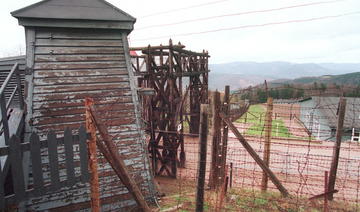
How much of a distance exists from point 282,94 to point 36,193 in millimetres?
29065

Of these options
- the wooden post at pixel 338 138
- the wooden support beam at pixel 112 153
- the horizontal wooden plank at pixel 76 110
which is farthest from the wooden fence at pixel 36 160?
the wooden post at pixel 338 138

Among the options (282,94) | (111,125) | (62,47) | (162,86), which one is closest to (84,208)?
(111,125)

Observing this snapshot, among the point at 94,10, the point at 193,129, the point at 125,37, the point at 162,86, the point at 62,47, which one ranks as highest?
the point at 94,10

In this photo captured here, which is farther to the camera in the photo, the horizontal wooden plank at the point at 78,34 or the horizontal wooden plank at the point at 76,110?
the horizontal wooden plank at the point at 78,34

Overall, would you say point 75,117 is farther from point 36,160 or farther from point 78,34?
point 36,160

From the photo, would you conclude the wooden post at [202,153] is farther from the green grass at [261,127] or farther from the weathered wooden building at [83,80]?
the weathered wooden building at [83,80]

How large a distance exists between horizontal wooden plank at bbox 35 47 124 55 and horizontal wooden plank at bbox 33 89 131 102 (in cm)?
122

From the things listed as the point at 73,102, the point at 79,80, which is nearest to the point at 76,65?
the point at 79,80

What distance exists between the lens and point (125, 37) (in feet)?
23.8

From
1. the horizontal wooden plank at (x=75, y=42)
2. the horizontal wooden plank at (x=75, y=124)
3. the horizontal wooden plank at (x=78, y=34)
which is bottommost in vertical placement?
the horizontal wooden plank at (x=75, y=124)

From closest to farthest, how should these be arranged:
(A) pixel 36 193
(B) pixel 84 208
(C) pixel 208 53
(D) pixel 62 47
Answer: (A) pixel 36 193
(B) pixel 84 208
(D) pixel 62 47
(C) pixel 208 53

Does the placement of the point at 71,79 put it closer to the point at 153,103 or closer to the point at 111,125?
the point at 111,125

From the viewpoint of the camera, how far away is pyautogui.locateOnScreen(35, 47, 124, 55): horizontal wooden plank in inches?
251

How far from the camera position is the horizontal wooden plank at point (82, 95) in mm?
5909
